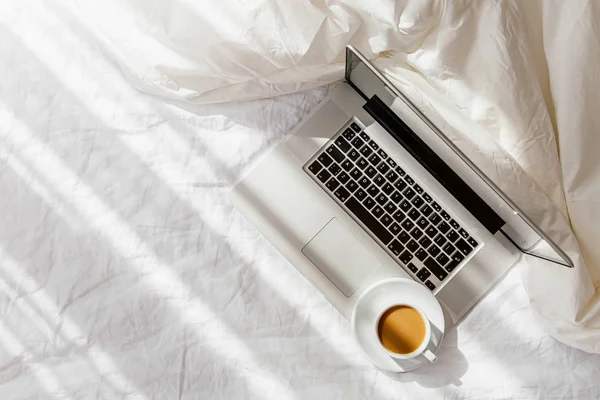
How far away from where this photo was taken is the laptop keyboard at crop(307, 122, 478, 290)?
0.80 m

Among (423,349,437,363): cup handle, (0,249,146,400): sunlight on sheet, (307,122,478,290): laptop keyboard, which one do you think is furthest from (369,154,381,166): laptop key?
(0,249,146,400): sunlight on sheet

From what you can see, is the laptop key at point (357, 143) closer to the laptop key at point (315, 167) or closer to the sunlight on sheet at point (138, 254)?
the laptop key at point (315, 167)

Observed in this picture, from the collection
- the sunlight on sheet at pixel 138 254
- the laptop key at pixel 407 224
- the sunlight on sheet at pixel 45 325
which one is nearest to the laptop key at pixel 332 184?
the laptop key at pixel 407 224

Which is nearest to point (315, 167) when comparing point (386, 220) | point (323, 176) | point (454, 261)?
point (323, 176)

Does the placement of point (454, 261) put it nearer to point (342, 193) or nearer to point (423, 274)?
point (423, 274)

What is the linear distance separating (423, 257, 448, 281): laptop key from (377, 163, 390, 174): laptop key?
5.1 inches

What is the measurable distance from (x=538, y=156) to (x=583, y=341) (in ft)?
0.79

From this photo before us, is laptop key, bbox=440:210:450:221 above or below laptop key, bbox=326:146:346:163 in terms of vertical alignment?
below

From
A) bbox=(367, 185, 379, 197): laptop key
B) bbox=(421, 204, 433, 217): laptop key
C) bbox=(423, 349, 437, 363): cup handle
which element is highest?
bbox=(367, 185, 379, 197): laptop key

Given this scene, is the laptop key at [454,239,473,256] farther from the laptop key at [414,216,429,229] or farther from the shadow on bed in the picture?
the shadow on bed

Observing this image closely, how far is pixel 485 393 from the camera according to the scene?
0.81m

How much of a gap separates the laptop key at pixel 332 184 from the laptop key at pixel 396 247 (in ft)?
0.35

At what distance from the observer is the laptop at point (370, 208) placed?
2.63 feet

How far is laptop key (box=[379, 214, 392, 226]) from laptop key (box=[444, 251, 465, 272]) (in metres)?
0.09
